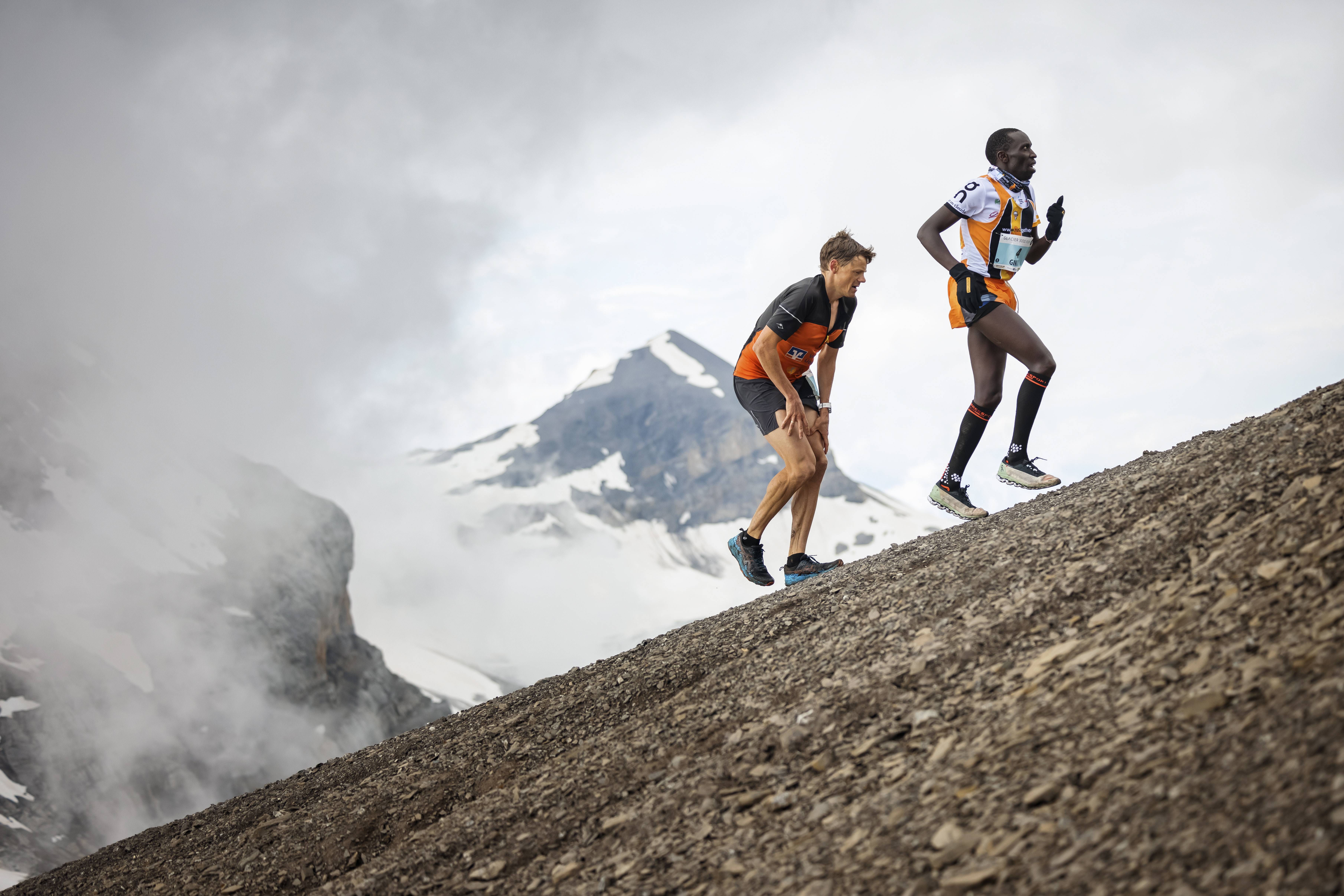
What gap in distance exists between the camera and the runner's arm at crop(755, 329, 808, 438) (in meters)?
7.47

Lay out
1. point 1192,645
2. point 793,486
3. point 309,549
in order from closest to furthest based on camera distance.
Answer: point 1192,645 → point 793,486 → point 309,549

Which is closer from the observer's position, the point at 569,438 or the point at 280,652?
the point at 280,652

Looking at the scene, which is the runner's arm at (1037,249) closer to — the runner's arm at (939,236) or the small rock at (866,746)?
the runner's arm at (939,236)

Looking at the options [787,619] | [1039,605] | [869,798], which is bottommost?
[869,798]

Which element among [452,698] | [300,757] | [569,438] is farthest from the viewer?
[569,438]

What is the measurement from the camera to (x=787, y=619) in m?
6.52

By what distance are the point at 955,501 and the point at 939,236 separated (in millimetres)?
2504

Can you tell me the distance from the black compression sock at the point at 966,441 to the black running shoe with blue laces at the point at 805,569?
135 centimetres

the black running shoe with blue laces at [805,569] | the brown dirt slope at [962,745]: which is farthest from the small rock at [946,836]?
the black running shoe with blue laces at [805,569]

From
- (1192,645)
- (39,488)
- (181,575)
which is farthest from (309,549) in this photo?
(1192,645)

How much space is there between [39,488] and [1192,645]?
6879cm

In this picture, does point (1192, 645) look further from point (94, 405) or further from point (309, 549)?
point (94, 405)

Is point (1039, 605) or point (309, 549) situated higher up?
point (309, 549)

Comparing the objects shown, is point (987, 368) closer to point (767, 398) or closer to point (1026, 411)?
point (1026, 411)
